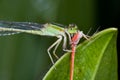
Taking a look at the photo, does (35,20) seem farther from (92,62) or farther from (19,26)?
(92,62)

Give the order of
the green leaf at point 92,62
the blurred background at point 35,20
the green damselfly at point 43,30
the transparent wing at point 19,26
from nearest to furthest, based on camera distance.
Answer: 1. the green leaf at point 92,62
2. the green damselfly at point 43,30
3. the transparent wing at point 19,26
4. the blurred background at point 35,20

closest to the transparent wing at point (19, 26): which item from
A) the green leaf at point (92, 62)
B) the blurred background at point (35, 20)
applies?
the blurred background at point (35, 20)

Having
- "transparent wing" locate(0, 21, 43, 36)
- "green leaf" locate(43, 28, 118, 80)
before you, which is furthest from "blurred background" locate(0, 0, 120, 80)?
"green leaf" locate(43, 28, 118, 80)

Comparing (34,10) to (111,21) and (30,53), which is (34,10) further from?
(111,21)

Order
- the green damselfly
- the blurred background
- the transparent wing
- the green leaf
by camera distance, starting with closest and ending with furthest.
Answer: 1. the green leaf
2. the green damselfly
3. the transparent wing
4. the blurred background

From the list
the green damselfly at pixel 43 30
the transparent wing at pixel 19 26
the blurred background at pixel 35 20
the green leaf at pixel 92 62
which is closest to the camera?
the green leaf at pixel 92 62

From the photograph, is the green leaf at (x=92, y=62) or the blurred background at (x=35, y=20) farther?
the blurred background at (x=35, y=20)

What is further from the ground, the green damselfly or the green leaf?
the green damselfly

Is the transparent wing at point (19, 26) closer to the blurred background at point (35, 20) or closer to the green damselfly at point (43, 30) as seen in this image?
the green damselfly at point (43, 30)

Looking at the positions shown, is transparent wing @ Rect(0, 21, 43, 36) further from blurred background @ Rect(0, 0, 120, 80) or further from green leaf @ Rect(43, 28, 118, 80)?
green leaf @ Rect(43, 28, 118, 80)
